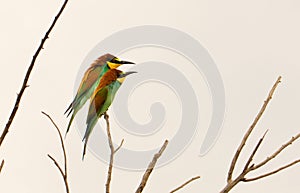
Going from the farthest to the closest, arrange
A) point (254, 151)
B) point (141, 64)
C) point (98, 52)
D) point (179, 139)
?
1. point (141, 64)
2. point (98, 52)
3. point (179, 139)
4. point (254, 151)

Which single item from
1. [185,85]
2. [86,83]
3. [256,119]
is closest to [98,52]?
[86,83]

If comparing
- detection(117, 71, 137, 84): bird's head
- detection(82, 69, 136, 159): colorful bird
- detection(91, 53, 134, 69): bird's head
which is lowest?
detection(82, 69, 136, 159): colorful bird

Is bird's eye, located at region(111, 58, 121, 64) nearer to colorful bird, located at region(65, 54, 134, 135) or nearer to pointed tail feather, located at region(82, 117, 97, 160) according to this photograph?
colorful bird, located at region(65, 54, 134, 135)

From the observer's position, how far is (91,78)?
5.39 ft

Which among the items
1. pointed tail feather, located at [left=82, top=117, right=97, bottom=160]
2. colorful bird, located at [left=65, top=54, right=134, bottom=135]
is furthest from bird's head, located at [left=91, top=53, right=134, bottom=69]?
pointed tail feather, located at [left=82, top=117, right=97, bottom=160]

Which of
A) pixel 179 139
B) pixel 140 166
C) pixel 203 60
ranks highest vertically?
pixel 203 60

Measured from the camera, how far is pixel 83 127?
1.48m

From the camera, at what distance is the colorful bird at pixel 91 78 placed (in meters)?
1.39

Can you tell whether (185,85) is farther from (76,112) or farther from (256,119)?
(256,119)

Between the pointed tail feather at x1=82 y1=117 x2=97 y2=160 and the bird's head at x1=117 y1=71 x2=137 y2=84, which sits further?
the bird's head at x1=117 y1=71 x2=137 y2=84

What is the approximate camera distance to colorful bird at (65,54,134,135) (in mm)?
Result: 1392

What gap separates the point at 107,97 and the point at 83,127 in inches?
7.6

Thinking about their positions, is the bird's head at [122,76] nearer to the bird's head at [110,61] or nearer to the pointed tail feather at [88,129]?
the bird's head at [110,61]

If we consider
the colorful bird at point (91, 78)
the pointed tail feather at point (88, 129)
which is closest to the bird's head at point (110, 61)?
the colorful bird at point (91, 78)
